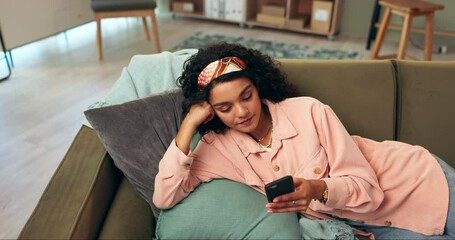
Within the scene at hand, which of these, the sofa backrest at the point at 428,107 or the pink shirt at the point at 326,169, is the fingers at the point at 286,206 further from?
the sofa backrest at the point at 428,107

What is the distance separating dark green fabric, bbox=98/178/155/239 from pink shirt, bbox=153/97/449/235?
0.07 metres

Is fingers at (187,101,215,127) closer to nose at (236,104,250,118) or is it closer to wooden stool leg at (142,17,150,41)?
nose at (236,104,250,118)

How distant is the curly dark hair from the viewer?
1.21 metres

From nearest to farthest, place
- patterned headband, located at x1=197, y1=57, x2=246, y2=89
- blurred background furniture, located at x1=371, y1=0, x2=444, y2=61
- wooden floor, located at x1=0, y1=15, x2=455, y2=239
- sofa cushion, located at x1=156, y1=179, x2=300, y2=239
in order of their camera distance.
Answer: sofa cushion, located at x1=156, y1=179, x2=300, y2=239, patterned headband, located at x1=197, y1=57, x2=246, y2=89, wooden floor, located at x1=0, y1=15, x2=455, y2=239, blurred background furniture, located at x1=371, y1=0, x2=444, y2=61

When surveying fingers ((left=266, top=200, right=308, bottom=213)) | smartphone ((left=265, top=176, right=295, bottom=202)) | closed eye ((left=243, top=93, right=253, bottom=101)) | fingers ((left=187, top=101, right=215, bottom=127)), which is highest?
closed eye ((left=243, top=93, right=253, bottom=101))

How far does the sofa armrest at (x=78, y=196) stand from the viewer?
0.91 metres

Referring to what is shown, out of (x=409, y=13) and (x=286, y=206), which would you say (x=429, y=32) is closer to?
(x=409, y=13)

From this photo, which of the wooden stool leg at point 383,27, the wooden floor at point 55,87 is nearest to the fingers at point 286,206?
the wooden floor at point 55,87

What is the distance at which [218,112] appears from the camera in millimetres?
1163

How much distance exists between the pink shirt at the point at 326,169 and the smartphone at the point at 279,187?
0.16 m

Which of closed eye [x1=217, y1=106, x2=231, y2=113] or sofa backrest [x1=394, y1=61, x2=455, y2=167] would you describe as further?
sofa backrest [x1=394, y1=61, x2=455, y2=167]

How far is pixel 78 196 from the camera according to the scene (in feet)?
3.34

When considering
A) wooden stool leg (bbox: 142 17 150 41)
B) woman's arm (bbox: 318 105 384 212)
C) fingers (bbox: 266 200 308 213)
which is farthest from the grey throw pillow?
wooden stool leg (bbox: 142 17 150 41)

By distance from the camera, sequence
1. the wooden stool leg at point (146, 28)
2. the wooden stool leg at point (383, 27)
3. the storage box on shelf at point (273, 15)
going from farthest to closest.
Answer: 1. the storage box on shelf at point (273, 15)
2. the wooden stool leg at point (146, 28)
3. the wooden stool leg at point (383, 27)
